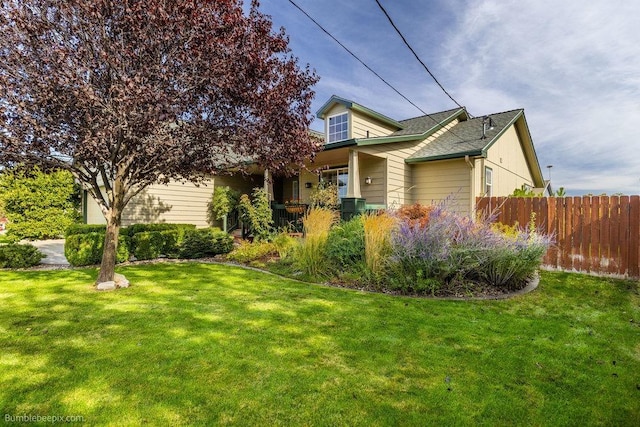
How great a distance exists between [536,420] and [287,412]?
62.2 inches

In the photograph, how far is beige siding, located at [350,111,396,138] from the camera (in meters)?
12.0

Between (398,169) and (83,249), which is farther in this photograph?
(398,169)

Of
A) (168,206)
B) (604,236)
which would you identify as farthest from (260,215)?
(604,236)

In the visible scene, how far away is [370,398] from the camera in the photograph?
88.1 inches

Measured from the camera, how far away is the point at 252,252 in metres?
8.59

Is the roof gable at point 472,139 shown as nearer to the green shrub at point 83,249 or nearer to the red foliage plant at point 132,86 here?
the red foliage plant at point 132,86

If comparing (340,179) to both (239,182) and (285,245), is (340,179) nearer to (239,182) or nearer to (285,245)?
(285,245)

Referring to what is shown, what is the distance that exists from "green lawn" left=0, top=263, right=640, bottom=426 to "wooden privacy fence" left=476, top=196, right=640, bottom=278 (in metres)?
2.34

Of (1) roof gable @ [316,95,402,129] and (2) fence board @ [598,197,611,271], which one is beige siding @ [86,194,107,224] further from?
(2) fence board @ [598,197,611,271]

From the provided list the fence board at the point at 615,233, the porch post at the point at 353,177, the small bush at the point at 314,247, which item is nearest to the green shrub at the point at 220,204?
the porch post at the point at 353,177

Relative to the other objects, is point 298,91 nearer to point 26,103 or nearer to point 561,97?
point 26,103

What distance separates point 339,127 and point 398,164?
2.74 metres

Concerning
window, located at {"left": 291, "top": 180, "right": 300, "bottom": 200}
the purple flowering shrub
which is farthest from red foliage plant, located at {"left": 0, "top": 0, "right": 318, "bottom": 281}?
window, located at {"left": 291, "top": 180, "right": 300, "bottom": 200}

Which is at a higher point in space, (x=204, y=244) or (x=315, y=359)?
(x=204, y=244)
